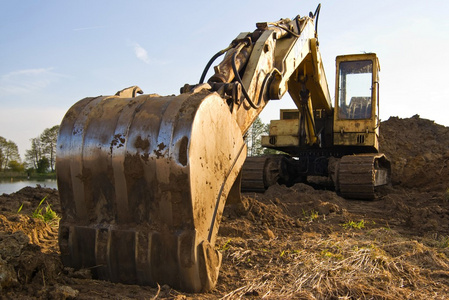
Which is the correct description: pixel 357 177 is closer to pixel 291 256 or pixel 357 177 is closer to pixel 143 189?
pixel 291 256

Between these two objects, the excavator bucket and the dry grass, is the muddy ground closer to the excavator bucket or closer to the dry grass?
the dry grass

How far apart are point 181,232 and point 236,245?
121 cm

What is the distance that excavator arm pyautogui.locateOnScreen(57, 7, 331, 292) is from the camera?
2.39 metres

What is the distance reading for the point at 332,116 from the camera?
28.2 ft

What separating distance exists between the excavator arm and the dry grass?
1.41 ft

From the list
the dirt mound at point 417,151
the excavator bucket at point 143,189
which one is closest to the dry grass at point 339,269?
the excavator bucket at point 143,189

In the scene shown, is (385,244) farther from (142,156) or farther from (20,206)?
(20,206)

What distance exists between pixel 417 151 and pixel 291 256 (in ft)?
40.2

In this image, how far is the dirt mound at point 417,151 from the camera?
39.9ft

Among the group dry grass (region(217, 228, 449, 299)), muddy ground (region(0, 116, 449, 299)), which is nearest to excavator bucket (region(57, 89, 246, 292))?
muddy ground (region(0, 116, 449, 299))

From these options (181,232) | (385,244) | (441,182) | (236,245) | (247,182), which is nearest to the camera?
(181,232)

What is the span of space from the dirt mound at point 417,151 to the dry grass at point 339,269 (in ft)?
26.1

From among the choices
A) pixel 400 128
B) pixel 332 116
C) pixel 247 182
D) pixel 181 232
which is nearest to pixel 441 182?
pixel 400 128

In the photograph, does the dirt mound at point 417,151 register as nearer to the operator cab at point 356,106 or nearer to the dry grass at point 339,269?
the operator cab at point 356,106
